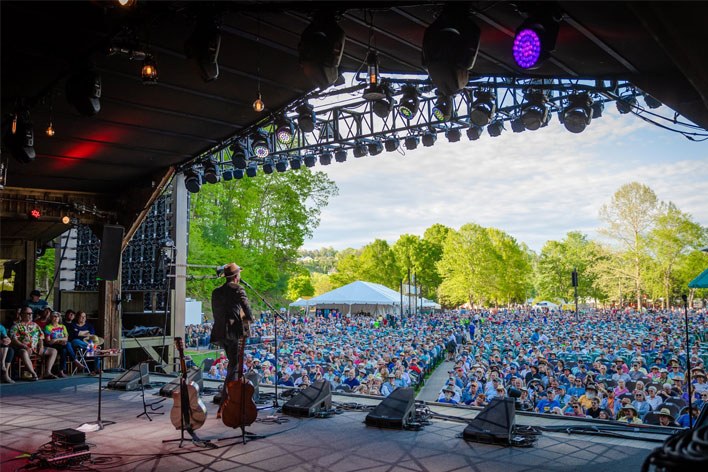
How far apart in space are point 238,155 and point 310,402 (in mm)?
4846

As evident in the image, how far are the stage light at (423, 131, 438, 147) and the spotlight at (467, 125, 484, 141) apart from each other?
59 cm

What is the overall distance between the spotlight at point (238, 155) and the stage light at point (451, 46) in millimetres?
5732

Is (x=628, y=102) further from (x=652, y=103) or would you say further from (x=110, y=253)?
(x=110, y=253)

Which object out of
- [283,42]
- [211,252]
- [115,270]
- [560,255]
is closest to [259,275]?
[211,252]

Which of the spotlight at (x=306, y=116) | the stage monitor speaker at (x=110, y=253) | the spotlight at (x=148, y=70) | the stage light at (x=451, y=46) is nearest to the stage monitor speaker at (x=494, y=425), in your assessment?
the stage light at (x=451, y=46)

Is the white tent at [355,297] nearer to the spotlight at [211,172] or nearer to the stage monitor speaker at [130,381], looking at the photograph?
the spotlight at [211,172]

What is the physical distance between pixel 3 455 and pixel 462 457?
3365mm

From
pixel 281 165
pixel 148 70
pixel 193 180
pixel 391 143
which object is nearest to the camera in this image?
pixel 148 70

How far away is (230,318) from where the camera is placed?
4.74m

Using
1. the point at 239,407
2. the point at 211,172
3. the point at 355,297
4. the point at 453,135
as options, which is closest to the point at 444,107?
the point at 453,135

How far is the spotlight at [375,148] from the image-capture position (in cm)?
916

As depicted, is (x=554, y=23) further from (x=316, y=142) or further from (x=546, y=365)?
(x=546, y=365)

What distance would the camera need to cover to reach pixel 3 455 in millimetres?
3859

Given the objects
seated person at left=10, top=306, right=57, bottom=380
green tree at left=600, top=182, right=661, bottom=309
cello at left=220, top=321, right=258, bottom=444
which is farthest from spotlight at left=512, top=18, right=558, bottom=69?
green tree at left=600, top=182, right=661, bottom=309
